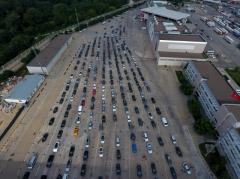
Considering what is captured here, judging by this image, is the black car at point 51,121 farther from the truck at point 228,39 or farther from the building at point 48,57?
the truck at point 228,39

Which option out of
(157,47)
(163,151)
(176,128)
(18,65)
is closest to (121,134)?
(163,151)

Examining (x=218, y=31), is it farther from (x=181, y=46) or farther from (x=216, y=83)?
(x=216, y=83)

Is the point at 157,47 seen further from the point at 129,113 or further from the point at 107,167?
the point at 107,167

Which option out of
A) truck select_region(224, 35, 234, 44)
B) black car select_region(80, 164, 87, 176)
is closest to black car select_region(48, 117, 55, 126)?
black car select_region(80, 164, 87, 176)

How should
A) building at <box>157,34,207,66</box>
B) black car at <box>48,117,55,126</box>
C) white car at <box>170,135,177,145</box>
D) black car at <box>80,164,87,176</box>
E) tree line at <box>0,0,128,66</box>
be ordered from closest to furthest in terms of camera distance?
black car at <box>80,164,87,176</box>
white car at <box>170,135,177,145</box>
black car at <box>48,117,55,126</box>
building at <box>157,34,207,66</box>
tree line at <box>0,0,128,66</box>

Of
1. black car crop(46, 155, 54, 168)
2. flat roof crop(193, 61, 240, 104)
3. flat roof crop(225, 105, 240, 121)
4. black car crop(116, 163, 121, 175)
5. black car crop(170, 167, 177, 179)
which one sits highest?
flat roof crop(225, 105, 240, 121)

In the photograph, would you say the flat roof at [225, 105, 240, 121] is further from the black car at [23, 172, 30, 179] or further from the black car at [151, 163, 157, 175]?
the black car at [23, 172, 30, 179]
